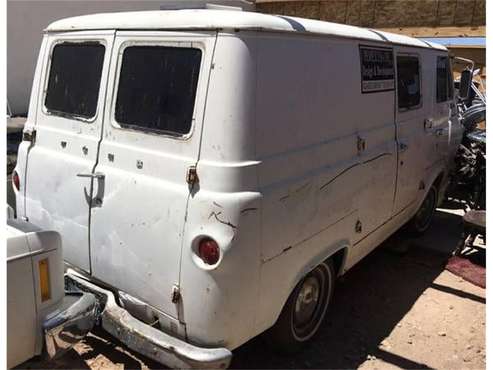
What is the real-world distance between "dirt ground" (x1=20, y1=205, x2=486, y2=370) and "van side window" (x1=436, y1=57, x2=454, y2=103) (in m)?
1.79

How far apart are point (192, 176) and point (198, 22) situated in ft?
2.79

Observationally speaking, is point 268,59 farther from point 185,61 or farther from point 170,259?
point 170,259

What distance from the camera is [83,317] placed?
281cm

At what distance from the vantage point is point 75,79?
11.0 feet

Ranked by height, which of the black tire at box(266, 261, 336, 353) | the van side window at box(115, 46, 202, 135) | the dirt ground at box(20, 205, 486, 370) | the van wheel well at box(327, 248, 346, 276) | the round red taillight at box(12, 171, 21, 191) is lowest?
the dirt ground at box(20, 205, 486, 370)

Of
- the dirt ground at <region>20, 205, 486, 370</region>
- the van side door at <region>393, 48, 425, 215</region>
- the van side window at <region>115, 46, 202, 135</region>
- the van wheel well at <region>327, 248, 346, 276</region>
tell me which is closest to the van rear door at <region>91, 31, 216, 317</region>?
the van side window at <region>115, 46, 202, 135</region>

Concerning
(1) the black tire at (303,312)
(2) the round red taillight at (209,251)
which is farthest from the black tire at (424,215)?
(2) the round red taillight at (209,251)

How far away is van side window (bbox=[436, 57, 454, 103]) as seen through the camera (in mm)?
5570

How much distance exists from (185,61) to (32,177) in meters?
1.57

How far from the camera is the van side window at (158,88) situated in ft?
9.00

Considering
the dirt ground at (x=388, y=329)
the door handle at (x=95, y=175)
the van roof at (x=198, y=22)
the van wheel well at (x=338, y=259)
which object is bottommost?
the dirt ground at (x=388, y=329)

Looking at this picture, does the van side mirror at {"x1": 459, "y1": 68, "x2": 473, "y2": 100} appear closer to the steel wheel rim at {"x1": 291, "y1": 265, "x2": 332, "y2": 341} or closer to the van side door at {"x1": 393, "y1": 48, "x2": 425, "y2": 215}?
the van side door at {"x1": 393, "y1": 48, "x2": 425, "y2": 215}

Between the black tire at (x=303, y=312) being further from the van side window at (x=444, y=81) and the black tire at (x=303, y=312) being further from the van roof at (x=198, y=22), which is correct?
the van side window at (x=444, y=81)

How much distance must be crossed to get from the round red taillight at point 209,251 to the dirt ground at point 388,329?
Answer: 3.92 ft
